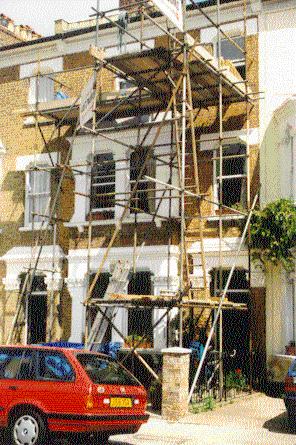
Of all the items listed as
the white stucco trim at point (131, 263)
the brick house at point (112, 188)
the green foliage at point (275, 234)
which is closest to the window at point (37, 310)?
the brick house at point (112, 188)

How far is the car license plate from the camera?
8789 mm

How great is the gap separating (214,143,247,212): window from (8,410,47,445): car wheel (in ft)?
28.5

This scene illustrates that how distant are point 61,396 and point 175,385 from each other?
3285 mm

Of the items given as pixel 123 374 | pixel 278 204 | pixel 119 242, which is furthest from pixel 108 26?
pixel 123 374

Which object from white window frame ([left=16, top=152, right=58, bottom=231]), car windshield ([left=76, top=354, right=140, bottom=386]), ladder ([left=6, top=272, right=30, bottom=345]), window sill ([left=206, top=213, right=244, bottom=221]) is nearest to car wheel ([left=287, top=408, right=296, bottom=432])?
car windshield ([left=76, top=354, right=140, bottom=386])

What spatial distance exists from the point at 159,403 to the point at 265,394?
10.6ft

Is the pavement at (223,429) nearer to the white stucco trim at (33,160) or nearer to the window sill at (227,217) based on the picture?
the window sill at (227,217)

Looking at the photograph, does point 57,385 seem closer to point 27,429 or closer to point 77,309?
point 27,429

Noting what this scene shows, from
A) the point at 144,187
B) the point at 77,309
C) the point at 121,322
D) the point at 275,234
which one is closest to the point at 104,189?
the point at 144,187

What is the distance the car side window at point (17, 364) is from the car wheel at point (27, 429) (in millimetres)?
561

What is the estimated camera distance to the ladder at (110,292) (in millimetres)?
14258

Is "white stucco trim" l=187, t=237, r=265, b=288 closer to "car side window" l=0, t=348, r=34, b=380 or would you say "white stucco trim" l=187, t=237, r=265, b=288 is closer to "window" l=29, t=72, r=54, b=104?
"car side window" l=0, t=348, r=34, b=380

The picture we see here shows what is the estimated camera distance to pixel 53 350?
903 cm

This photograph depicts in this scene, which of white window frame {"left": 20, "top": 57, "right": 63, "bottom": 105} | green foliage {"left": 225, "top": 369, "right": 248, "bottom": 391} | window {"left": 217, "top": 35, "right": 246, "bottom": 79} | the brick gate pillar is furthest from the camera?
white window frame {"left": 20, "top": 57, "right": 63, "bottom": 105}
